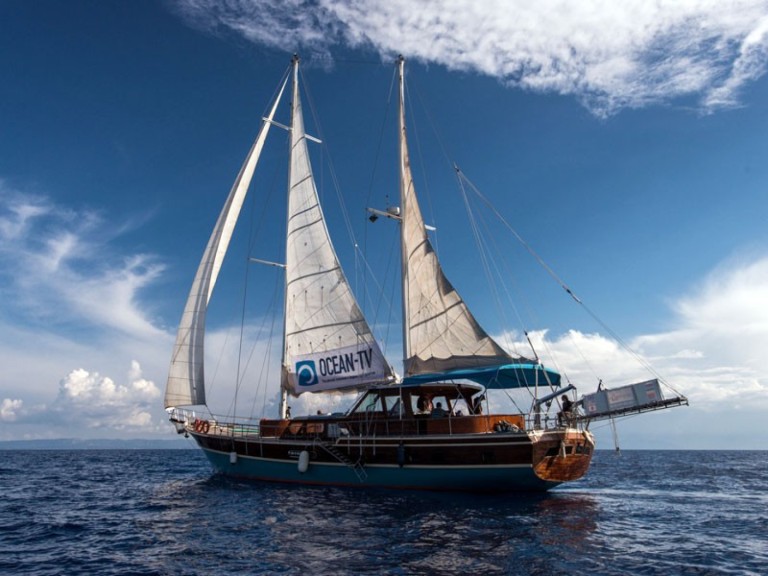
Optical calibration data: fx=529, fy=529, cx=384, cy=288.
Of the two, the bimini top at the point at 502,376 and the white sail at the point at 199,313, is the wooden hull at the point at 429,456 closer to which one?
the bimini top at the point at 502,376

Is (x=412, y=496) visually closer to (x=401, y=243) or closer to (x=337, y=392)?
(x=337, y=392)

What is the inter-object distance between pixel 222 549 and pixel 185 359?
50.4 feet

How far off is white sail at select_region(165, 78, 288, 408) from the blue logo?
530 centimetres

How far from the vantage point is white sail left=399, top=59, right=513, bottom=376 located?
2266 centimetres

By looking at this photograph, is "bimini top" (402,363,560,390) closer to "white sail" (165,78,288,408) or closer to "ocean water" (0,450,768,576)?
"ocean water" (0,450,768,576)

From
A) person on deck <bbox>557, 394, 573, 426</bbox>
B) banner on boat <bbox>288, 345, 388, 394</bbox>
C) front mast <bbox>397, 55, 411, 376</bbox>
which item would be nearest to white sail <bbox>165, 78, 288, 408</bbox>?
banner on boat <bbox>288, 345, 388, 394</bbox>

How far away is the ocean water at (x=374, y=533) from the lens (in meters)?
12.1

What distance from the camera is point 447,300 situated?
23.8 metres

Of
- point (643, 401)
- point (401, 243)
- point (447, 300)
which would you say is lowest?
point (643, 401)

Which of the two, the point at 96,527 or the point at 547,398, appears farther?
the point at 547,398

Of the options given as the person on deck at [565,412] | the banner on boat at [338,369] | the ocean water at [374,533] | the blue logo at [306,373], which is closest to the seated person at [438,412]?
the banner on boat at [338,369]

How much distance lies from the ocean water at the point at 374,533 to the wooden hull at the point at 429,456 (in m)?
0.74

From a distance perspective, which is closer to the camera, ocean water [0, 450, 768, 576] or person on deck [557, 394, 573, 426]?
ocean water [0, 450, 768, 576]

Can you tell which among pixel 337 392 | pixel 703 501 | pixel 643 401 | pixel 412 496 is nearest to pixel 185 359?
pixel 337 392
